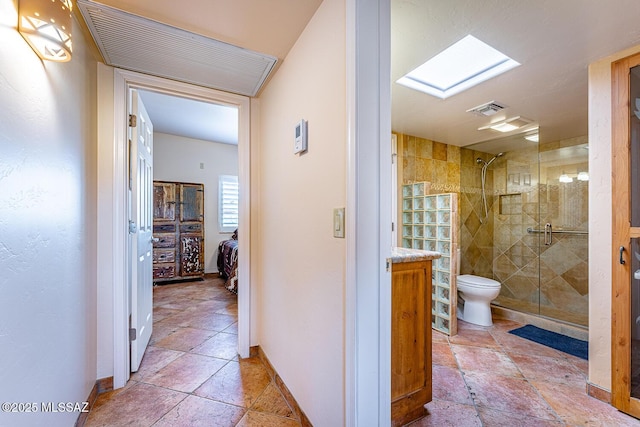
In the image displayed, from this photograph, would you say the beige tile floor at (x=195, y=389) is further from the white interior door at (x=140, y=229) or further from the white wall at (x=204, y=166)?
the white wall at (x=204, y=166)

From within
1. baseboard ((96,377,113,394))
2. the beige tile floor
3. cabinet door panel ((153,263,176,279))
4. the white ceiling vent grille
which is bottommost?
the beige tile floor

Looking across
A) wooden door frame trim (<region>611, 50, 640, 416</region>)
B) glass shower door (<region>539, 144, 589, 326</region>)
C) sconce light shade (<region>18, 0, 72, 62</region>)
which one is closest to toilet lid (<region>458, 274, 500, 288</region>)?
glass shower door (<region>539, 144, 589, 326</region>)

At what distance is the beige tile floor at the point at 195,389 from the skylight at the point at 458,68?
2.33 metres

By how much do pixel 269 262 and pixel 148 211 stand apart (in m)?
1.27

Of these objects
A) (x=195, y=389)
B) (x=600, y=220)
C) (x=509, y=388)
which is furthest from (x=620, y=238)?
(x=195, y=389)

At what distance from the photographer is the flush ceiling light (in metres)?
2.65

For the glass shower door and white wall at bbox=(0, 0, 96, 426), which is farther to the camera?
the glass shower door

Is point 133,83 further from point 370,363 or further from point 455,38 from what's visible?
point 370,363

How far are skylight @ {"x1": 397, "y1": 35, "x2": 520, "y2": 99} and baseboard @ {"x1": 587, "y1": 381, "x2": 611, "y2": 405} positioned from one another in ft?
6.86

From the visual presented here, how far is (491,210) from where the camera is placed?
3748 mm

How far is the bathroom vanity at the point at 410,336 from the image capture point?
4.56ft

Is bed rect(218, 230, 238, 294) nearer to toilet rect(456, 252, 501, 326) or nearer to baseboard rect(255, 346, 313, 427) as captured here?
baseboard rect(255, 346, 313, 427)

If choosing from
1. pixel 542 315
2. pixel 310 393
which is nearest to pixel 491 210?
pixel 542 315

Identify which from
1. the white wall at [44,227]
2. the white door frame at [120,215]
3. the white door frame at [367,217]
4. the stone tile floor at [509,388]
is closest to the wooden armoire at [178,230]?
the white door frame at [120,215]
